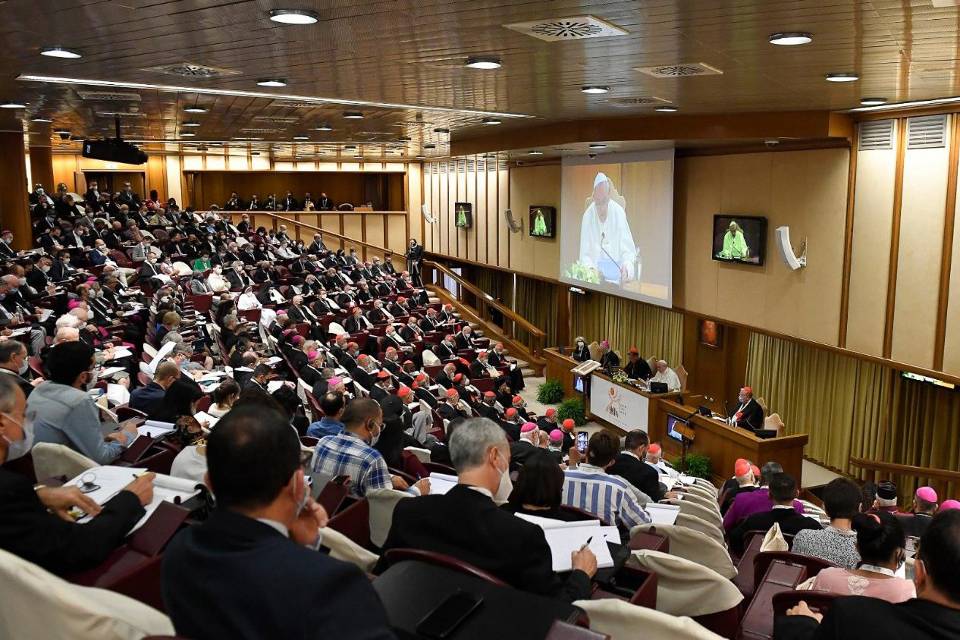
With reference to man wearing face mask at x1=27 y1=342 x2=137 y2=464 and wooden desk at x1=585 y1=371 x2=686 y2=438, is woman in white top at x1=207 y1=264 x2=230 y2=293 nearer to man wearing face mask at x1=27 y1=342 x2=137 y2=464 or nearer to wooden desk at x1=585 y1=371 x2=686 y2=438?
wooden desk at x1=585 y1=371 x2=686 y2=438

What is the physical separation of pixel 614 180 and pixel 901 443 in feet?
23.3

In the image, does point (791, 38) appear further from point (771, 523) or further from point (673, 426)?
point (673, 426)

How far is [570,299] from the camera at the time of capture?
19156 millimetres

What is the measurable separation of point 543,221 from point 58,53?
13.3 meters

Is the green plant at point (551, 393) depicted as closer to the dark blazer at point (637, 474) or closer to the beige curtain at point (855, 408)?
the beige curtain at point (855, 408)

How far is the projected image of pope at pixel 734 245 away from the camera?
1222cm

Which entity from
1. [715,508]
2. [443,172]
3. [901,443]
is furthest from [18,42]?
[443,172]

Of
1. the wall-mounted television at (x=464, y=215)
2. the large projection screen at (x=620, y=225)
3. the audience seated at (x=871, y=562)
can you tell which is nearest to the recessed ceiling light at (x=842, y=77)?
the audience seated at (x=871, y=562)

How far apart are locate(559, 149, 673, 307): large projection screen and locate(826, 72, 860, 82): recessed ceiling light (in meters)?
6.13

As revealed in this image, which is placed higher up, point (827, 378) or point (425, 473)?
point (425, 473)

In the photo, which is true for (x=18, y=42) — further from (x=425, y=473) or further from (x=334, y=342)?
(x=334, y=342)

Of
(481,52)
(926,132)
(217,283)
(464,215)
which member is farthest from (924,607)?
(464,215)

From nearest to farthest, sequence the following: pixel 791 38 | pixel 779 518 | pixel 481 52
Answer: pixel 779 518, pixel 791 38, pixel 481 52

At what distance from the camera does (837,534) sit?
401cm
